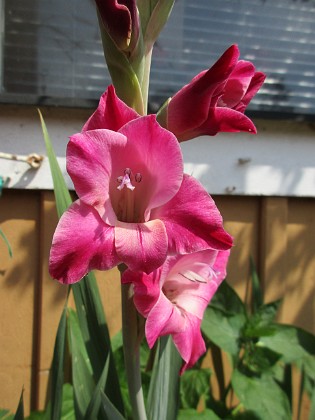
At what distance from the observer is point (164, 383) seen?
0.78m

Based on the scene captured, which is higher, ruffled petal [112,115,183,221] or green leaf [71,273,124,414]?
ruffled petal [112,115,183,221]

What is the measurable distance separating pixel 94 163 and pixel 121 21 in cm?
17

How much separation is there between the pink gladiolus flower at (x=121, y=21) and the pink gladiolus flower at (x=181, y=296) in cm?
27

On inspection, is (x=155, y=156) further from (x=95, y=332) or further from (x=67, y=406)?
(x=67, y=406)

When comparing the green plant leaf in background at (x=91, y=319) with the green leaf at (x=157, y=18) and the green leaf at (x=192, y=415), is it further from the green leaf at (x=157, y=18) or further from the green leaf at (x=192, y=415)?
the green leaf at (x=192, y=415)

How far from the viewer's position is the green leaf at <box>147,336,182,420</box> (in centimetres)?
75

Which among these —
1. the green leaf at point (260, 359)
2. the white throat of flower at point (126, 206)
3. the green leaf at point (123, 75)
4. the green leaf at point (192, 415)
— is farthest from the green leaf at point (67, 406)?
the green leaf at point (123, 75)

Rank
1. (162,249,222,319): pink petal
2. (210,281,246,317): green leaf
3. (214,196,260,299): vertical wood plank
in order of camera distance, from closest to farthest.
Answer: (162,249,222,319): pink petal < (210,281,246,317): green leaf < (214,196,260,299): vertical wood plank

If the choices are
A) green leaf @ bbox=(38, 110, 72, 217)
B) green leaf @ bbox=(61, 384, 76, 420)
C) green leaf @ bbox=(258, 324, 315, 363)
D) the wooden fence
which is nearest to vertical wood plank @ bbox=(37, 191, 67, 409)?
the wooden fence

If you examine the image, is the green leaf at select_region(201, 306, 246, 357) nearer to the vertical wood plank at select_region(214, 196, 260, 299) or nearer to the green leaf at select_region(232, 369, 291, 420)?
the green leaf at select_region(232, 369, 291, 420)

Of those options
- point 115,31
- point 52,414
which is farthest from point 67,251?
point 52,414

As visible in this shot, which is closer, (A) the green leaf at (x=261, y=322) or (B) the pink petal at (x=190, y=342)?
(B) the pink petal at (x=190, y=342)

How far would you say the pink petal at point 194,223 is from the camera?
498 mm

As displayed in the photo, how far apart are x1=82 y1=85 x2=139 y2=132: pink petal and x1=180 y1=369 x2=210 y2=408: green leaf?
965 mm
